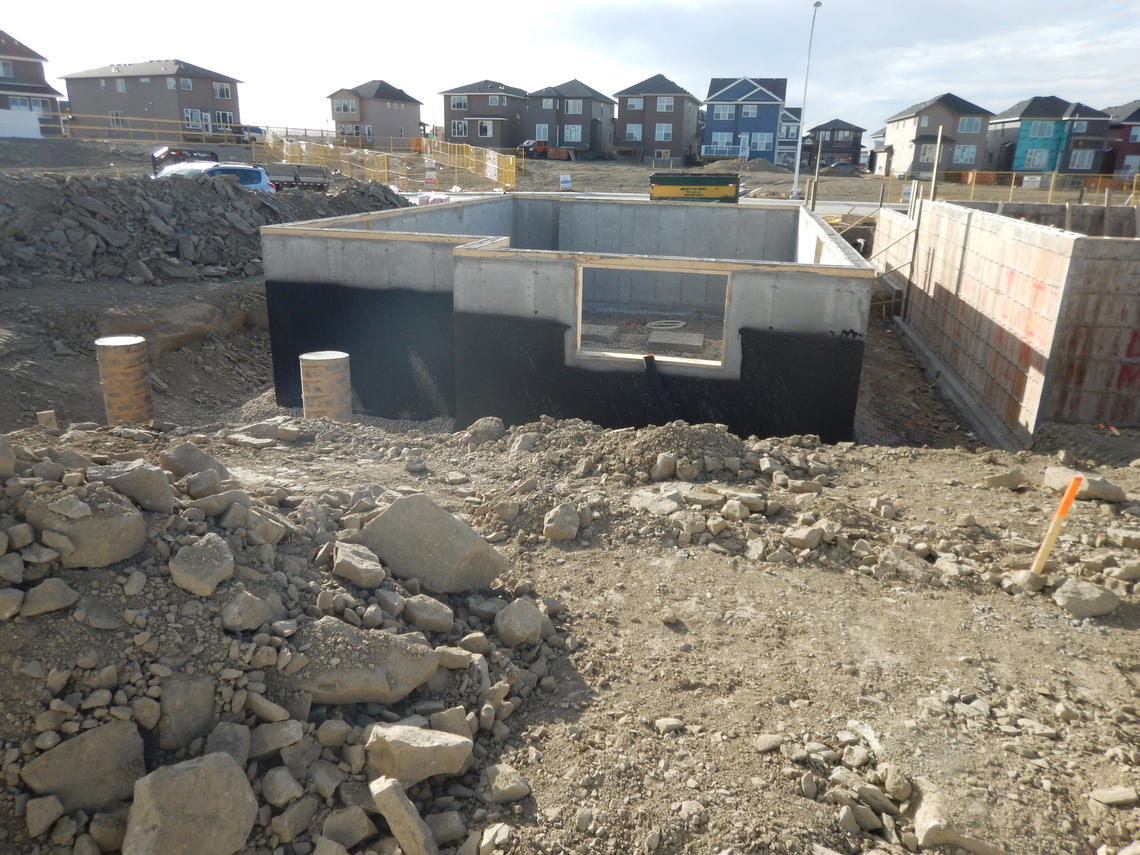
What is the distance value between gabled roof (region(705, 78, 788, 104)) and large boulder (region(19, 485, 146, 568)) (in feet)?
220

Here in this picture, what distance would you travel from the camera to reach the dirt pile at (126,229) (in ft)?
55.1

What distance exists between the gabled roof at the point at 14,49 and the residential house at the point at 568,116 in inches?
1272

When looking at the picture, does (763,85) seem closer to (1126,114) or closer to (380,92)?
(1126,114)

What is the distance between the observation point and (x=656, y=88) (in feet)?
196

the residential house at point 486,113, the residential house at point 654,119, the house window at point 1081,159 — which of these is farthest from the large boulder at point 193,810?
the house window at point 1081,159

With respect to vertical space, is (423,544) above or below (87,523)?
below

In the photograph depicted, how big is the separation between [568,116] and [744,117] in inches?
572

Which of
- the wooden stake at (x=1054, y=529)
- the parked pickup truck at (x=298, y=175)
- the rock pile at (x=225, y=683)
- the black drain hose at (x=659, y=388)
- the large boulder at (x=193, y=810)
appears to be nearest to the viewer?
the large boulder at (x=193, y=810)

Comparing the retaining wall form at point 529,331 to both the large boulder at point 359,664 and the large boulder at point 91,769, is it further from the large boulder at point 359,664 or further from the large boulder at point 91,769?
the large boulder at point 91,769

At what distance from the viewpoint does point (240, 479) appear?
6734mm

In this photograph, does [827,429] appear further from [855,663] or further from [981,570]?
[855,663]

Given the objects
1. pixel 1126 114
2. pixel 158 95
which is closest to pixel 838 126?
pixel 1126 114

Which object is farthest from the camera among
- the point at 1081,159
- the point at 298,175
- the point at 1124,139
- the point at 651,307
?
the point at 1081,159

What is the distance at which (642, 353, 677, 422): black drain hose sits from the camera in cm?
1046
